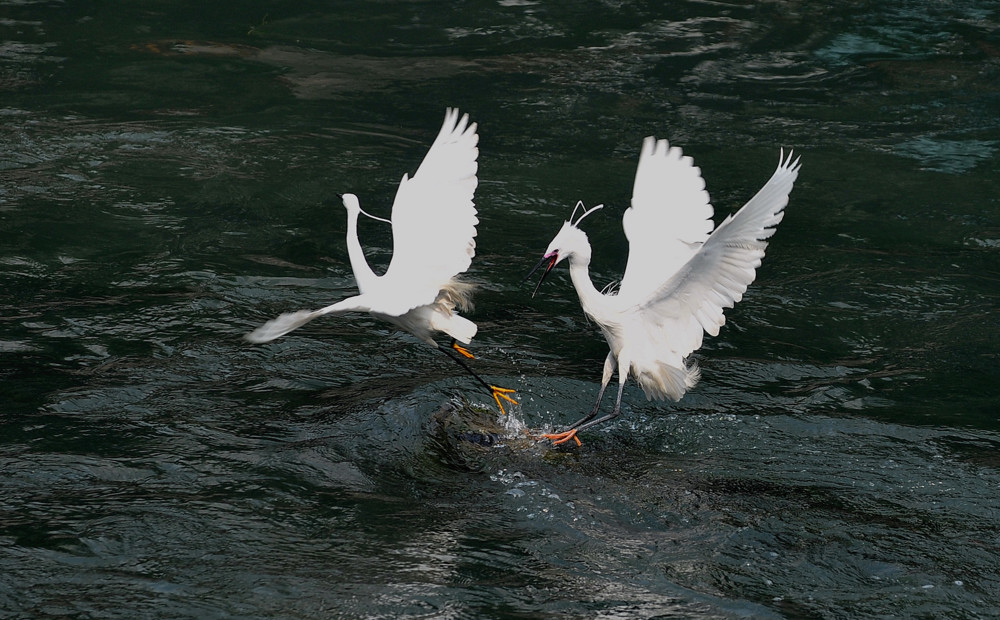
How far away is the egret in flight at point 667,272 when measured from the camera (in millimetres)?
5277

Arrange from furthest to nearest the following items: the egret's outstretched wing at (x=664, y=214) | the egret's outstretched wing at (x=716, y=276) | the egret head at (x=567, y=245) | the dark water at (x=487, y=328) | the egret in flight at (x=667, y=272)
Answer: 1. the egret's outstretched wing at (x=664, y=214)
2. the egret head at (x=567, y=245)
3. the egret in flight at (x=667, y=272)
4. the egret's outstretched wing at (x=716, y=276)
5. the dark water at (x=487, y=328)

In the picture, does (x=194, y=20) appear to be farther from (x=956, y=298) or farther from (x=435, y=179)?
(x=956, y=298)

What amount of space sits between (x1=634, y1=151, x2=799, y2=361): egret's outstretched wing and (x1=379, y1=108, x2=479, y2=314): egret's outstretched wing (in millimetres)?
1063

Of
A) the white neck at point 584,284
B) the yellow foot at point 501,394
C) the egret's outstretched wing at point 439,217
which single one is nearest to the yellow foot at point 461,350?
the yellow foot at point 501,394

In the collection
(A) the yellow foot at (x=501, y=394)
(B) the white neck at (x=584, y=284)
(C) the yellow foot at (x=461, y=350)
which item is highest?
(B) the white neck at (x=584, y=284)

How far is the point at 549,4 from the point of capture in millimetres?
13422

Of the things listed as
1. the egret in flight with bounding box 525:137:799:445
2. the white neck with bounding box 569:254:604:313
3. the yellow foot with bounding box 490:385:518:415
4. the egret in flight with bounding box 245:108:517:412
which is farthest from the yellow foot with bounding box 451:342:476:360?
the white neck with bounding box 569:254:604:313

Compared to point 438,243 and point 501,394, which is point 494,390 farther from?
point 438,243

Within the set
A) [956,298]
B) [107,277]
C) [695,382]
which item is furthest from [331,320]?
[956,298]

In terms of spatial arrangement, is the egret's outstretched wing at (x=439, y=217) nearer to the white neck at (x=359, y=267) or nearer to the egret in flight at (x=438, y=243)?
the egret in flight at (x=438, y=243)

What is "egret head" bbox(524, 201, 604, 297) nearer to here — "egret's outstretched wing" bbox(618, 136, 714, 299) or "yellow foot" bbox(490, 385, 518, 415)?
"egret's outstretched wing" bbox(618, 136, 714, 299)

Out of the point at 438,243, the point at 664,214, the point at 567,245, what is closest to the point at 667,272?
the point at 664,214

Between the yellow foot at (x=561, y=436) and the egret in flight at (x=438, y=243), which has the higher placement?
the egret in flight at (x=438, y=243)

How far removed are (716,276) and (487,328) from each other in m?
2.14
